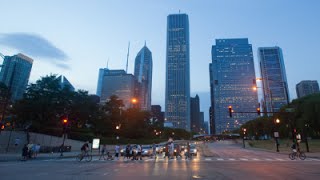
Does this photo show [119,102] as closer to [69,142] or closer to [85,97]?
[85,97]

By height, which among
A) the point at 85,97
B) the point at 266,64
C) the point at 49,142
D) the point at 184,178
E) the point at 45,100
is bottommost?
the point at 184,178

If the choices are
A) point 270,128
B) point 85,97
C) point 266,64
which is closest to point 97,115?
point 85,97

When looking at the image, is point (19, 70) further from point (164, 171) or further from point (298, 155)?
point (298, 155)

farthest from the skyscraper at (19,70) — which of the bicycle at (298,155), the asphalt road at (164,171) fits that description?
the bicycle at (298,155)

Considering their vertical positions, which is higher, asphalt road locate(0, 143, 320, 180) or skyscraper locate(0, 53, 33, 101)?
skyscraper locate(0, 53, 33, 101)

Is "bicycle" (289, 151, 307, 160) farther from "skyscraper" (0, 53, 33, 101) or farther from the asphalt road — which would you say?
"skyscraper" (0, 53, 33, 101)

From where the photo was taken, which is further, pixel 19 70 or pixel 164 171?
pixel 19 70

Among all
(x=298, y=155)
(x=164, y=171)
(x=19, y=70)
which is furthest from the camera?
(x=19, y=70)

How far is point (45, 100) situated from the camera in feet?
188

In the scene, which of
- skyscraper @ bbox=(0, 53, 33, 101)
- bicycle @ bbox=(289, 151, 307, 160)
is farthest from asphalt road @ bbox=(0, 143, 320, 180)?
skyscraper @ bbox=(0, 53, 33, 101)

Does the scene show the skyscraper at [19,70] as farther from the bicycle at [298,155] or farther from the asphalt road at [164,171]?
the bicycle at [298,155]

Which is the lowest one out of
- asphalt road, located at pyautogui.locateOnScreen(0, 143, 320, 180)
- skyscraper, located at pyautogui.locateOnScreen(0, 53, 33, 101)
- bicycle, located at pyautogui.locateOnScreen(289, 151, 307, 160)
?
asphalt road, located at pyautogui.locateOnScreen(0, 143, 320, 180)

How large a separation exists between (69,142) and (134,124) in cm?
4257

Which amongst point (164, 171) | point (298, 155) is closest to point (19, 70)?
point (164, 171)
